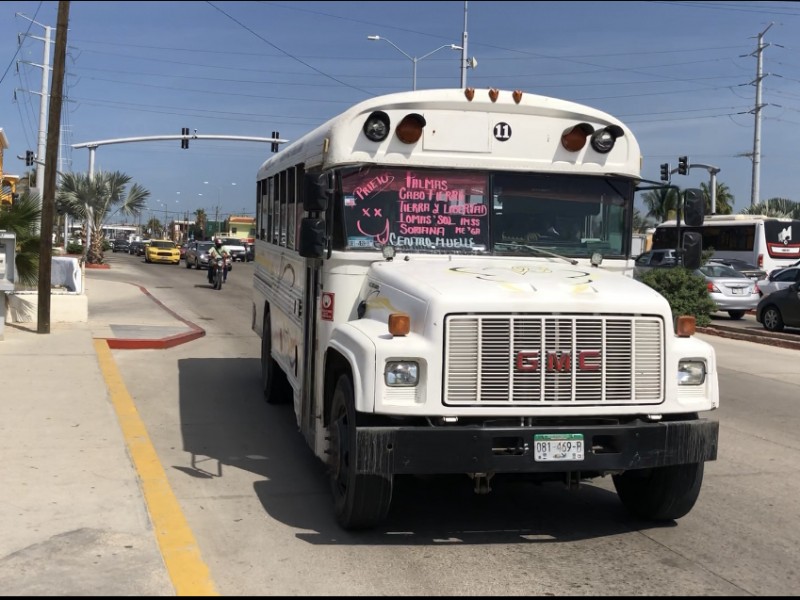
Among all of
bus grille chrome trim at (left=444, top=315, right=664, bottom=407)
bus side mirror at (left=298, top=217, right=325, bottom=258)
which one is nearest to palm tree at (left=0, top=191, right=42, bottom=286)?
bus side mirror at (left=298, top=217, right=325, bottom=258)

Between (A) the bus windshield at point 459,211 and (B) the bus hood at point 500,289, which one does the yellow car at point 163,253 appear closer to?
(A) the bus windshield at point 459,211

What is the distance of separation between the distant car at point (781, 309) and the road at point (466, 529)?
12.5m

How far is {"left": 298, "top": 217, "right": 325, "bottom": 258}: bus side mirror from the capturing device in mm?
6402

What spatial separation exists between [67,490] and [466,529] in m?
2.93

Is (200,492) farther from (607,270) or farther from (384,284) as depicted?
(607,270)

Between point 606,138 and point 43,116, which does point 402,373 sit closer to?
point 606,138

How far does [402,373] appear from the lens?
214 inches

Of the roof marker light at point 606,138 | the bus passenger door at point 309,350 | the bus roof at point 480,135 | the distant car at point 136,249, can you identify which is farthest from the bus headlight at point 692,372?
the distant car at point 136,249

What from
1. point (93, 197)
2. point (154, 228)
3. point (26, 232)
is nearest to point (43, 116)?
point (93, 197)

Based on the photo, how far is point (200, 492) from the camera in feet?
23.1

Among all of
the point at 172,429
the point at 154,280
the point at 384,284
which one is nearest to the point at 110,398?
the point at 172,429

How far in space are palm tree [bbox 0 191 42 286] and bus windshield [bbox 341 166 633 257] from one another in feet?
38.9

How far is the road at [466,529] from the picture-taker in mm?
5184

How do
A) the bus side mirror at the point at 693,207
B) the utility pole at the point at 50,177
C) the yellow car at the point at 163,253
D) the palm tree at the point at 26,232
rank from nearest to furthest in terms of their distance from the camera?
the bus side mirror at the point at 693,207 → the utility pole at the point at 50,177 → the palm tree at the point at 26,232 → the yellow car at the point at 163,253
